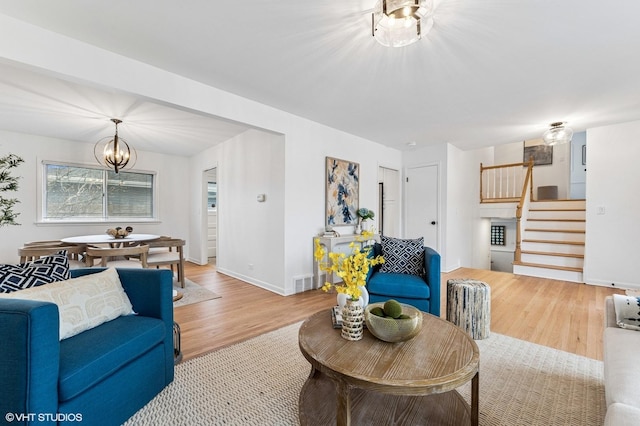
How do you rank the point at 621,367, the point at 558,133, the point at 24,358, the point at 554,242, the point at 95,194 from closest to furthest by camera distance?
the point at 24,358 → the point at 621,367 → the point at 558,133 → the point at 554,242 → the point at 95,194

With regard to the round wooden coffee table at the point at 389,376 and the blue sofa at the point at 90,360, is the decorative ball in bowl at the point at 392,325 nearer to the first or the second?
the round wooden coffee table at the point at 389,376

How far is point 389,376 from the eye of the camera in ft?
3.67

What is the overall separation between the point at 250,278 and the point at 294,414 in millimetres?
2986

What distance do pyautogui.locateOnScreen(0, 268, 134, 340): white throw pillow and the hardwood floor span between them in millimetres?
A: 758

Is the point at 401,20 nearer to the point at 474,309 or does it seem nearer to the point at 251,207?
the point at 474,309

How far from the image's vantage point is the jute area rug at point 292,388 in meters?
1.48

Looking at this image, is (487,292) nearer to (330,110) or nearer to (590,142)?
(330,110)

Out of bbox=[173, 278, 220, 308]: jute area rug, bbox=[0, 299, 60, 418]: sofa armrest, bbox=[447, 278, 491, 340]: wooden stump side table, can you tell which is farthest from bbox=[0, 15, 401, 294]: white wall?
bbox=[447, 278, 491, 340]: wooden stump side table

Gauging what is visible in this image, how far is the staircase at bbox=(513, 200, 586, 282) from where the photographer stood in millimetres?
4621

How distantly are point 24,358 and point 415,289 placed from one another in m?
2.52

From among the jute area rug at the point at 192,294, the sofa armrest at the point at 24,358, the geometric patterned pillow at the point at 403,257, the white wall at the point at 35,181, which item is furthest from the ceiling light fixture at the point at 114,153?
the geometric patterned pillow at the point at 403,257

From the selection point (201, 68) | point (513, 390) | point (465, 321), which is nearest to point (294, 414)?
point (513, 390)

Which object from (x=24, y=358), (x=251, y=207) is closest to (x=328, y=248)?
(x=251, y=207)

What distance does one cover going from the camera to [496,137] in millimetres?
4750
